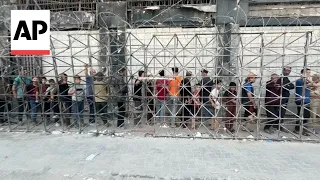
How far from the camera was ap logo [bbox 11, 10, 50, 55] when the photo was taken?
20.8 feet

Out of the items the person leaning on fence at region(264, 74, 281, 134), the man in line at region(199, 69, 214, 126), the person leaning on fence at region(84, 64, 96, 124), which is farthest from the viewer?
the person leaning on fence at region(84, 64, 96, 124)

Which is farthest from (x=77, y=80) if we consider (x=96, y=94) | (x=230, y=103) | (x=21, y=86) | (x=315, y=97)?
(x=315, y=97)

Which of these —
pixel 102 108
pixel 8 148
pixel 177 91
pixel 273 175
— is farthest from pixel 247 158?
pixel 8 148

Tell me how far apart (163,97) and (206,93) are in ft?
3.94

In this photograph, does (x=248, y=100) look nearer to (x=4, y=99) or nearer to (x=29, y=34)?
(x=29, y=34)

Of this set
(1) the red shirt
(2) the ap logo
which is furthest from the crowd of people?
(2) the ap logo

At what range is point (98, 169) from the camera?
4762 mm

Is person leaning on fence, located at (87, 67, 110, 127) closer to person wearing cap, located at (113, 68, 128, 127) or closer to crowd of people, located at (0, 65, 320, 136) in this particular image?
crowd of people, located at (0, 65, 320, 136)

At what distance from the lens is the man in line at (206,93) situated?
6789 millimetres

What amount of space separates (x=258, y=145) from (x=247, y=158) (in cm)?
90

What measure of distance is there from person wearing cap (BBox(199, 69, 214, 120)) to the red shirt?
92cm

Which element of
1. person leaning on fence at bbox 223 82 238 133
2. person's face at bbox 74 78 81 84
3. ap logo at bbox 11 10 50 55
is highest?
ap logo at bbox 11 10 50 55

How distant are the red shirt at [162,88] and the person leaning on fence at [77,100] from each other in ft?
6.66

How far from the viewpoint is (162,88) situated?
7.12 metres
